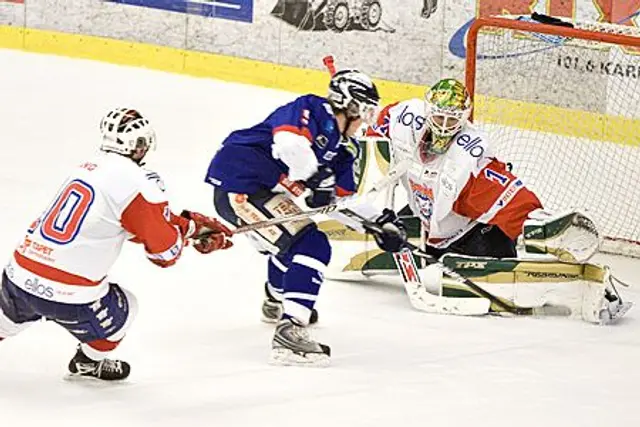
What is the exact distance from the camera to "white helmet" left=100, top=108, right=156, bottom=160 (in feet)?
15.1

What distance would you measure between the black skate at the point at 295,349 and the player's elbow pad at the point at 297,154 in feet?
1.40

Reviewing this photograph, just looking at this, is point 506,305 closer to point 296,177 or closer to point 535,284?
point 535,284

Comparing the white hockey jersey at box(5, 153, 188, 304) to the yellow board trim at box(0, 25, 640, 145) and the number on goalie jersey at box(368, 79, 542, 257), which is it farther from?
the yellow board trim at box(0, 25, 640, 145)

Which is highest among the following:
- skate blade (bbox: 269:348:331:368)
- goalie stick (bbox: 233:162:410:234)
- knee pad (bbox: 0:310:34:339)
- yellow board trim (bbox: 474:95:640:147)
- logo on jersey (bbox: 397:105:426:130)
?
logo on jersey (bbox: 397:105:426:130)

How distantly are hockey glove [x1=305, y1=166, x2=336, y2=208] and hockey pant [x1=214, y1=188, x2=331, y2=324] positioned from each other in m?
0.07

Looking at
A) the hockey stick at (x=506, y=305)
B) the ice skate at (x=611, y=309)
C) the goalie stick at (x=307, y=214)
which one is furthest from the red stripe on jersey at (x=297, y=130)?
the ice skate at (x=611, y=309)

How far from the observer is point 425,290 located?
19.2ft

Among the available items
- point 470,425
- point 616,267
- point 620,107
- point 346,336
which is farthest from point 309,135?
point 620,107

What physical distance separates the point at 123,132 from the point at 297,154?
67 cm

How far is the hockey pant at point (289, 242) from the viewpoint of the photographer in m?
5.13

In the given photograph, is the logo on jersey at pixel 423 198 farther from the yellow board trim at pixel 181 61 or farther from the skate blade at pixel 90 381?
the yellow board trim at pixel 181 61

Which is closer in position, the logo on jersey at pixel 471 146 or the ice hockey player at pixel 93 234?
the ice hockey player at pixel 93 234

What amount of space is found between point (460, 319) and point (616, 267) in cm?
108

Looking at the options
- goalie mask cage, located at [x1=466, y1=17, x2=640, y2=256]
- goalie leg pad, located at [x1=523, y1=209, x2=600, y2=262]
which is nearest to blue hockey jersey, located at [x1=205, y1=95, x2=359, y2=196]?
goalie leg pad, located at [x1=523, y1=209, x2=600, y2=262]
